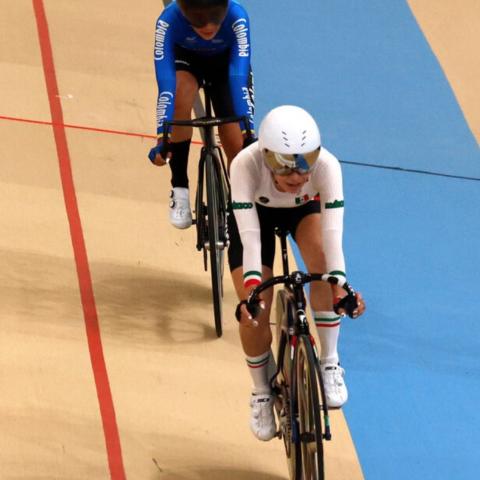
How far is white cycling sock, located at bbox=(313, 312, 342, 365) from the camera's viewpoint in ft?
15.7

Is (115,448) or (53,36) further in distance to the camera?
(53,36)

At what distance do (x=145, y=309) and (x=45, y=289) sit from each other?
53cm

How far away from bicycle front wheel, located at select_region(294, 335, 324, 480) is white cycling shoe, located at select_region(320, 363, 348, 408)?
0.25 meters

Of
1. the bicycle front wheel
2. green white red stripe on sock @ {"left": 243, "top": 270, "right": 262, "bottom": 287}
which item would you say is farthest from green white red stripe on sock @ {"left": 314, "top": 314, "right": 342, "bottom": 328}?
green white red stripe on sock @ {"left": 243, "top": 270, "right": 262, "bottom": 287}

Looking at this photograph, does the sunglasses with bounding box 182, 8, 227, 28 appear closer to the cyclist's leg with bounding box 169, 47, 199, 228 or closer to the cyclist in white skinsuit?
the cyclist's leg with bounding box 169, 47, 199, 228

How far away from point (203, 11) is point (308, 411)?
188 centimetres

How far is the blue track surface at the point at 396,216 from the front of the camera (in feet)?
18.3

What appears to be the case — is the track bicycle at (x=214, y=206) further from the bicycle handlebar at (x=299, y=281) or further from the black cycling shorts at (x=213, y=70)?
the bicycle handlebar at (x=299, y=281)

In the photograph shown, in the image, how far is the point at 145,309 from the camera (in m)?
6.23

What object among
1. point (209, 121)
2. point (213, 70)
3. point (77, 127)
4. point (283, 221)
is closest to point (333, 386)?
point (283, 221)

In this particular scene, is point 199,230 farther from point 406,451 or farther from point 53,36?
point 53,36

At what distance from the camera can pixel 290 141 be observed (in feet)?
14.4

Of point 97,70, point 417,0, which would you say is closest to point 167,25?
point 97,70

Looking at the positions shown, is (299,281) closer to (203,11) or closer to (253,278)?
(253,278)
